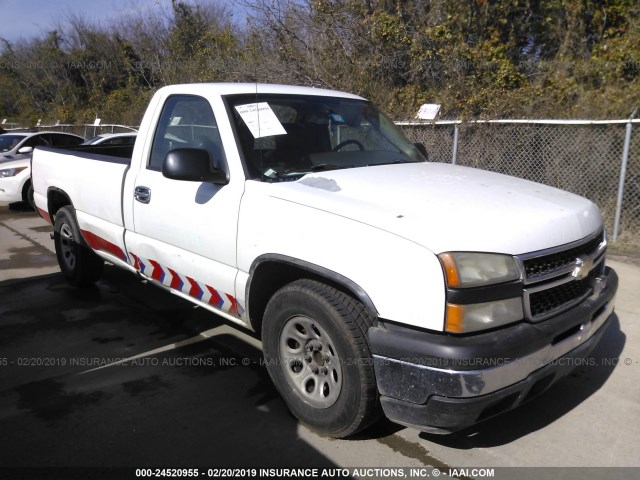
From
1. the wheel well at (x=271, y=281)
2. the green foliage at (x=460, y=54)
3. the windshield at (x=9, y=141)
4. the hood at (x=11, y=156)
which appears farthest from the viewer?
the windshield at (x=9, y=141)

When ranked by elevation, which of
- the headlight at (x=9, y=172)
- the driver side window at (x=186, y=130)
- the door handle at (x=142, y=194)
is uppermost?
the driver side window at (x=186, y=130)

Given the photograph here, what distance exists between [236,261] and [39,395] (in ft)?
5.41

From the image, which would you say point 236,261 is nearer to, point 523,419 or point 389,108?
point 523,419

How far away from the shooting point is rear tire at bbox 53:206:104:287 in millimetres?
5477

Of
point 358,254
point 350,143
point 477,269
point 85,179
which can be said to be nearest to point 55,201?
point 85,179

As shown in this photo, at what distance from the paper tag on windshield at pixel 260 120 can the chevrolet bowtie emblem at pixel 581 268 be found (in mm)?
1944

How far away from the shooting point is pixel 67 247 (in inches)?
230

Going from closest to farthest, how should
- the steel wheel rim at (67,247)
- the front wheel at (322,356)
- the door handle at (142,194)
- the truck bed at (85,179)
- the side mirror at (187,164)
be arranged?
the front wheel at (322,356)
the side mirror at (187,164)
the door handle at (142,194)
the truck bed at (85,179)
the steel wheel rim at (67,247)

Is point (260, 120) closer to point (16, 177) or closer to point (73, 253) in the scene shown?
point (73, 253)

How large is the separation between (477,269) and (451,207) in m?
0.45

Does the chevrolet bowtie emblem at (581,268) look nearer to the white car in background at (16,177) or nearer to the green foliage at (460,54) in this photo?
the green foliage at (460,54)

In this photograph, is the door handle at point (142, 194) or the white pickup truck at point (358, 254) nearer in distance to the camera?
the white pickup truck at point (358, 254)

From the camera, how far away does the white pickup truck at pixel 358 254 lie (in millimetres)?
2467

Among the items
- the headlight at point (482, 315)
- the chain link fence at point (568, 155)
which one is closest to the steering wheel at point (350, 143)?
the headlight at point (482, 315)
